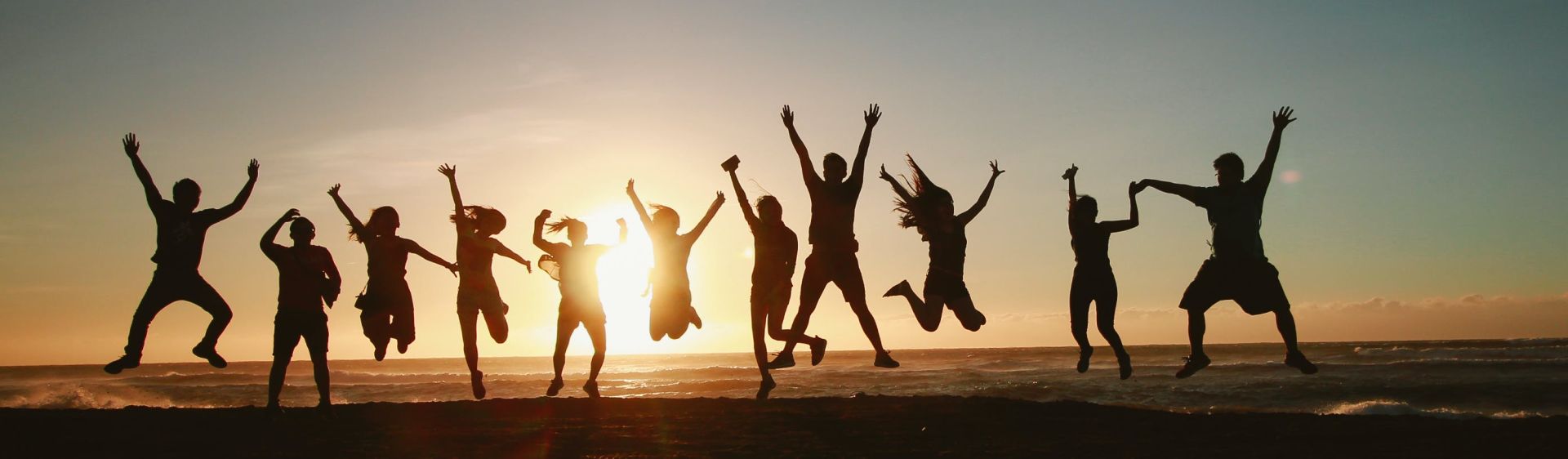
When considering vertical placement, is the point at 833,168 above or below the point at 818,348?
above

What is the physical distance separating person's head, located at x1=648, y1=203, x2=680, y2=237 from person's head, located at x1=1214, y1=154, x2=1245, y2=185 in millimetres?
5354

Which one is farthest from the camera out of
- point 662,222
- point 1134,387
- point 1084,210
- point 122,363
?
point 1134,387

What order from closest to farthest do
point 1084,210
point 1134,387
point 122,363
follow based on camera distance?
point 122,363
point 1084,210
point 1134,387

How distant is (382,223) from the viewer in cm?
1034

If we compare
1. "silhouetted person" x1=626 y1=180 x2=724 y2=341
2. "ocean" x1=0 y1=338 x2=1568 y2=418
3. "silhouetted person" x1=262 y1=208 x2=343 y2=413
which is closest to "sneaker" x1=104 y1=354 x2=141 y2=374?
"silhouetted person" x1=262 y1=208 x2=343 y2=413

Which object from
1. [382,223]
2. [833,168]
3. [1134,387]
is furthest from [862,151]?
[1134,387]

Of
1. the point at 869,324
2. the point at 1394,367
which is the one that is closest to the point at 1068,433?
the point at 869,324

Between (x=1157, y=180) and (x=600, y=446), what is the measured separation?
5.36m

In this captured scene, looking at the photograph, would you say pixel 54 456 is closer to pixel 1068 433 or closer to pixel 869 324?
pixel 869 324

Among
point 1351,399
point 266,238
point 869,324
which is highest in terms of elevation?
point 266,238

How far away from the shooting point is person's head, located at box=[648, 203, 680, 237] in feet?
34.3

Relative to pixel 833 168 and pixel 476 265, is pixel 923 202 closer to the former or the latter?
pixel 833 168

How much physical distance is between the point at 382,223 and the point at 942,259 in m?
5.77

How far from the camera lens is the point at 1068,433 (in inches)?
339
